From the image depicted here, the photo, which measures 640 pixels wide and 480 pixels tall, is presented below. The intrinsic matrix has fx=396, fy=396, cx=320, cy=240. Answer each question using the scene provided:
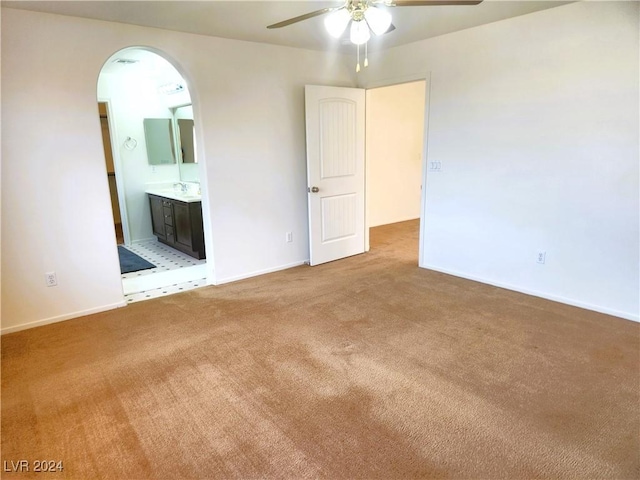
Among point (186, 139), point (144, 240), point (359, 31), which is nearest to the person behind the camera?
point (359, 31)

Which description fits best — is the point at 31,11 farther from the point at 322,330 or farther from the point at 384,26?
the point at 322,330

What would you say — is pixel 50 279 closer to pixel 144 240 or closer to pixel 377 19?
pixel 144 240

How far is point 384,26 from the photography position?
2.25 m

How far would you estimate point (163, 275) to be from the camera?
14.9 feet

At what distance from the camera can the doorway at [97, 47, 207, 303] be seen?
16.6ft

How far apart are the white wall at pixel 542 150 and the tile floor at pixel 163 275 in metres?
2.80

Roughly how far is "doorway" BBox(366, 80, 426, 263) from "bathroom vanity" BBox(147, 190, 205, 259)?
2.76 meters

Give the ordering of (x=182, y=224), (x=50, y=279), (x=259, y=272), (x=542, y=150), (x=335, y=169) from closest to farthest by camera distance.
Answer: (x=50, y=279) < (x=542, y=150) < (x=259, y=272) < (x=335, y=169) < (x=182, y=224)

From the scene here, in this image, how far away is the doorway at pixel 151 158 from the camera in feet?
16.6

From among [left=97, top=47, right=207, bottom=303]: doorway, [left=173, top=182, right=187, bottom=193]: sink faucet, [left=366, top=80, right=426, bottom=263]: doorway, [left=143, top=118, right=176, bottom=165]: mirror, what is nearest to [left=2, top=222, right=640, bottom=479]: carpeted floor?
[left=97, top=47, right=207, bottom=303]: doorway

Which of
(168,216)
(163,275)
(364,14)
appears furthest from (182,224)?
(364,14)

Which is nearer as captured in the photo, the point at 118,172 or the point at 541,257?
the point at 541,257

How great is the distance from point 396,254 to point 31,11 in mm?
4286

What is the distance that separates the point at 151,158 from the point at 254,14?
355 cm
